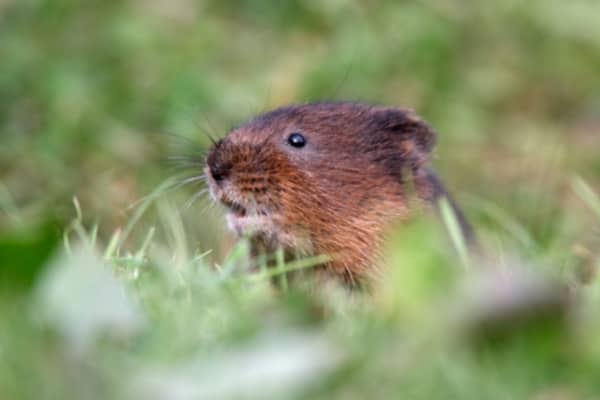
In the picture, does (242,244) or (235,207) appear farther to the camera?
(235,207)

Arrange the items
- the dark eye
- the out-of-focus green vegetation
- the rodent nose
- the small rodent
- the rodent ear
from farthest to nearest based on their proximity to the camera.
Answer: the rodent ear
the dark eye
the rodent nose
the small rodent
the out-of-focus green vegetation

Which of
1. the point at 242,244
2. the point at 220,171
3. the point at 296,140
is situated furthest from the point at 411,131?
the point at 242,244

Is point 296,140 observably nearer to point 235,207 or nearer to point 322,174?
point 322,174

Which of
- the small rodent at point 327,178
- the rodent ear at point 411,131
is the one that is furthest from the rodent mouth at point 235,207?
the rodent ear at point 411,131

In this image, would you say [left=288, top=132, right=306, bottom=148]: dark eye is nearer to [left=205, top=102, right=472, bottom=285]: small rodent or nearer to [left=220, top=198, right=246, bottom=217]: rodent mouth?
[left=205, top=102, right=472, bottom=285]: small rodent

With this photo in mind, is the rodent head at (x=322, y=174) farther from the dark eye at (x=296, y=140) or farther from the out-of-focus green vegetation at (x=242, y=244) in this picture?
the out-of-focus green vegetation at (x=242, y=244)

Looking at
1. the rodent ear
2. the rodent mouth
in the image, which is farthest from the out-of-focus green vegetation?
the rodent ear

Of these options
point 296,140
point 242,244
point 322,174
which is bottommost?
point 242,244

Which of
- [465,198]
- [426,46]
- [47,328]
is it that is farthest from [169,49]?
[47,328]
